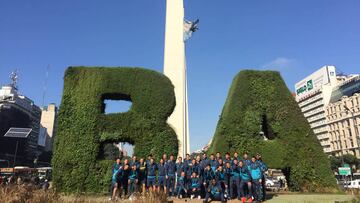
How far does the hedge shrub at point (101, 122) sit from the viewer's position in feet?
53.8

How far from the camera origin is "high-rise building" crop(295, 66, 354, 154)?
98.9 meters

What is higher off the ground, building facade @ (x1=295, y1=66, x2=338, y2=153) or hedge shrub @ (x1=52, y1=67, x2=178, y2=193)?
building facade @ (x1=295, y1=66, x2=338, y2=153)

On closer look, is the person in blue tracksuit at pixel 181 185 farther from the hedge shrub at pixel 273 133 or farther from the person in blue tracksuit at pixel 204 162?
the hedge shrub at pixel 273 133

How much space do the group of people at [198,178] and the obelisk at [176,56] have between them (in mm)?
23913

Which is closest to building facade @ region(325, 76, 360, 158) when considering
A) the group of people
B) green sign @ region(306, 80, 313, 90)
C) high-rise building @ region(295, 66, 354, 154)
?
high-rise building @ region(295, 66, 354, 154)

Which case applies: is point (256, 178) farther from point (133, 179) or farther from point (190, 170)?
point (133, 179)

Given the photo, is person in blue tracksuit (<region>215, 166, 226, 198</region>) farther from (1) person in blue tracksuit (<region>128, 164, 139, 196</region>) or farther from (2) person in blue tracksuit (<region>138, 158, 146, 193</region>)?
(1) person in blue tracksuit (<region>128, 164, 139, 196</region>)

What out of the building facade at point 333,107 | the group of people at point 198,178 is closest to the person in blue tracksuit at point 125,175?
the group of people at point 198,178

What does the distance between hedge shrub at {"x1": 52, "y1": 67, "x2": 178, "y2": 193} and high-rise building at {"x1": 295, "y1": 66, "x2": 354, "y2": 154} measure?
3538 inches

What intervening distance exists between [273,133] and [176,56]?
22811 mm

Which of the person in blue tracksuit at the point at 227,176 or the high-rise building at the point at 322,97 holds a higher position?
the high-rise building at the point at 322,97

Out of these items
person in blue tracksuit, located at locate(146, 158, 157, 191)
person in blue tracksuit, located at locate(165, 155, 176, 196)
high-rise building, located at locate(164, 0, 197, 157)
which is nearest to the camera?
person in blue tracksuit, located at locate(146, 158, 157, 191)

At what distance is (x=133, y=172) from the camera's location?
13555 millimetres

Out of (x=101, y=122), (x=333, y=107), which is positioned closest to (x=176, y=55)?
(x=101, y=122)
